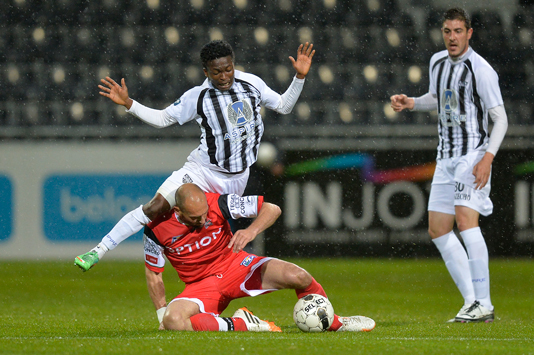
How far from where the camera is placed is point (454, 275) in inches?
191

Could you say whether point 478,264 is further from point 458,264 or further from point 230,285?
point 230,285

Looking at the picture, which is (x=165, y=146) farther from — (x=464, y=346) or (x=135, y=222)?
(x=464, y=346)

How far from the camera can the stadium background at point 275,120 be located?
8.46m

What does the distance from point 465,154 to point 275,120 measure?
17.4 ft

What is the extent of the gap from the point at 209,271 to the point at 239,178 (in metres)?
0.85

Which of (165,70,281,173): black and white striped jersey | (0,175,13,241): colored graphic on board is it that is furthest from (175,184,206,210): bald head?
(0,175,13,241): colored graphic on board

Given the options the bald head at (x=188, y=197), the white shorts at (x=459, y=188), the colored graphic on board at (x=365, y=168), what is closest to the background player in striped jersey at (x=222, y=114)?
the bald head at (x=188, y=197)

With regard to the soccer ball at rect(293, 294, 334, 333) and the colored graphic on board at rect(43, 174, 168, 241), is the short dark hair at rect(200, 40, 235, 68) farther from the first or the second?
the colored graphic on board at rect(43, 174, 168, 241)

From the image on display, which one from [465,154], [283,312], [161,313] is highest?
[465,154]

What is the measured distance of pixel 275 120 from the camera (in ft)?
32.6

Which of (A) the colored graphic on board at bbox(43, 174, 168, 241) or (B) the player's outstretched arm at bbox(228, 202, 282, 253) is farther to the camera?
(A) the colored graphic on board at bbox(43, 174, 168, 241)

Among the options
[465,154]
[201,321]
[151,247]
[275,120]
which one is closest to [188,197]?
[151,247]

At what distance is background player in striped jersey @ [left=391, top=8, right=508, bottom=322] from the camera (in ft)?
15.3

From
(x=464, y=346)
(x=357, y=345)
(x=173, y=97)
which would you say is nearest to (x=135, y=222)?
(x=357, y=345)
